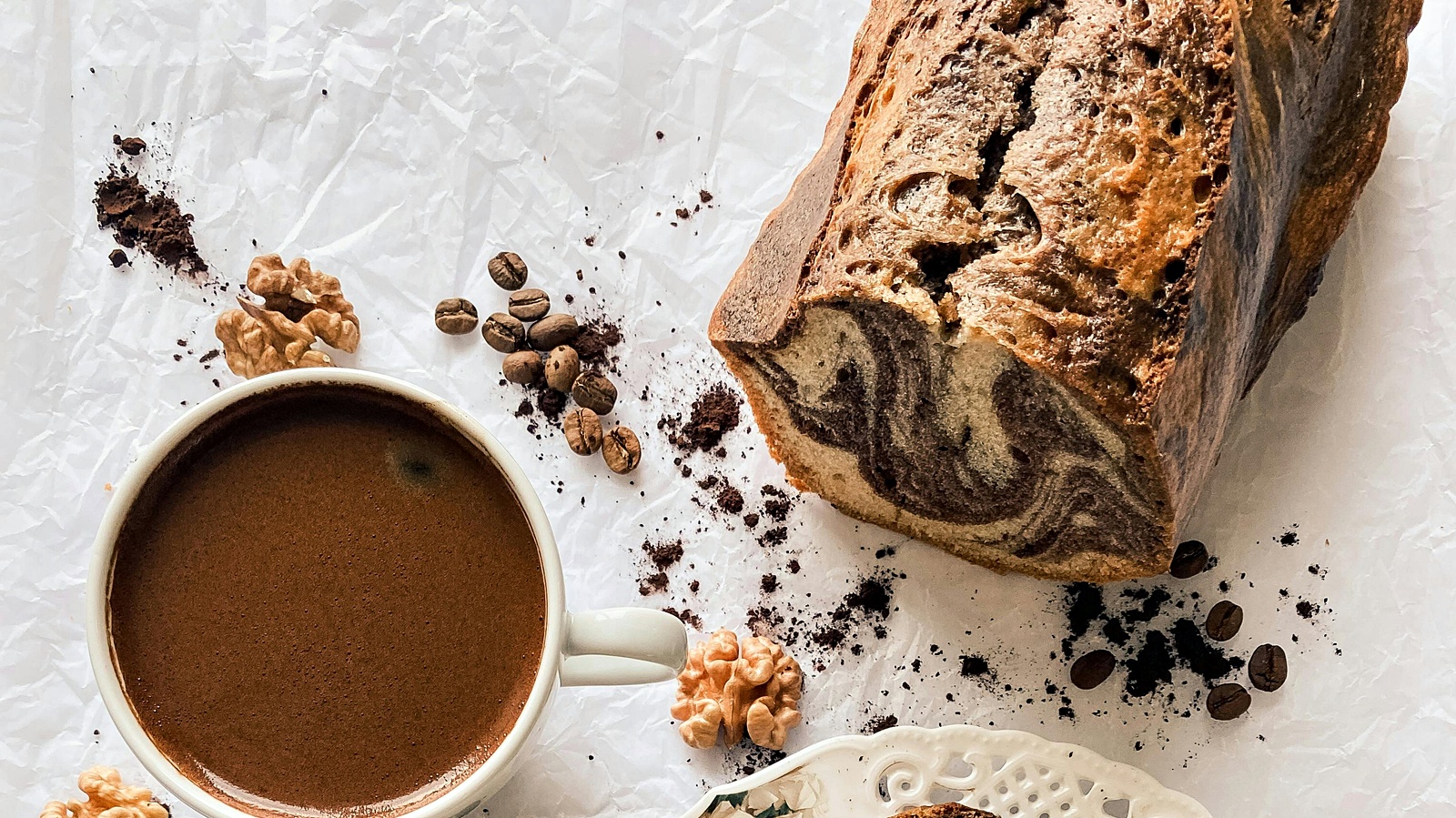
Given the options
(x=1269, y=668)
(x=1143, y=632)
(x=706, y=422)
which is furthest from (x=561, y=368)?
(x=1269, y=668)

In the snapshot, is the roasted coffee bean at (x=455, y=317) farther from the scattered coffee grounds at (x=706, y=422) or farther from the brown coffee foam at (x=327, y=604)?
the brown coffee foam at (x=327, y=604)

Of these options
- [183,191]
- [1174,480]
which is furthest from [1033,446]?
[183,191]

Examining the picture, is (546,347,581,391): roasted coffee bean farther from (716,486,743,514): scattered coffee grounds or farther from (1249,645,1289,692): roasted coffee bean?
(1249,645,1289,692): roasted coffee bean

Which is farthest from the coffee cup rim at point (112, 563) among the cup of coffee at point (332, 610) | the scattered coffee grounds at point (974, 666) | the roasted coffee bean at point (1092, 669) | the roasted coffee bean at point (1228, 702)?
the roasted coffee bean at point (1228, 702)

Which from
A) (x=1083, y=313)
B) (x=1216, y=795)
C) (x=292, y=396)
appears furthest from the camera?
(x=1216, y=795)

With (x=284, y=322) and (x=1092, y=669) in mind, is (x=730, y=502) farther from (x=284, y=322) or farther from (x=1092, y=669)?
(x=284, y=322)

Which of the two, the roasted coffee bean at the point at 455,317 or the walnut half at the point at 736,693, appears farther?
the roasted coffee bean at the point at 455,317

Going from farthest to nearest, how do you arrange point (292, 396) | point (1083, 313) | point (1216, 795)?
point (1216, 795) < point (292, 396) < point (1083, 313)

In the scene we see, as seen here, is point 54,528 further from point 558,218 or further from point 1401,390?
point 1401,390

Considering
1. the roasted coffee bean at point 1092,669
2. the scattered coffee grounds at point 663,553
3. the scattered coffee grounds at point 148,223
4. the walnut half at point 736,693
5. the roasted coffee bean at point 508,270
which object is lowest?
the walnut half at point 736,693
